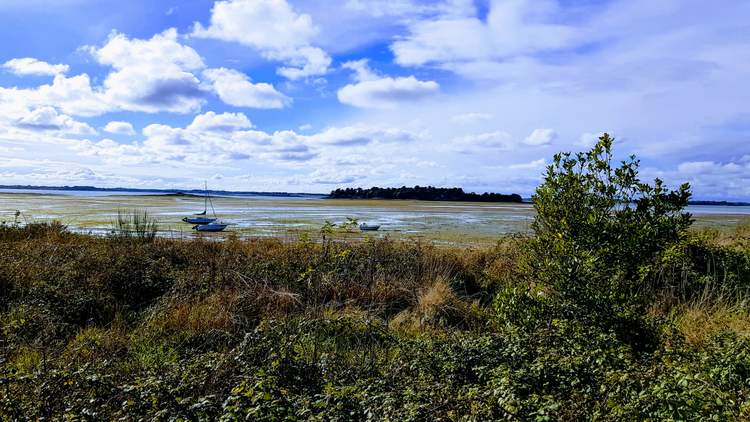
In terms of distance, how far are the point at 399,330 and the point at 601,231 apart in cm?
380

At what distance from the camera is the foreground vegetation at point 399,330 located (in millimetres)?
3695

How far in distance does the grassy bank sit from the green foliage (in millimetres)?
425

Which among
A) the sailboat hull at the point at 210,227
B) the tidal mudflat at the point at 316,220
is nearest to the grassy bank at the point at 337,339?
the tidal mudflat at the point at 316,220

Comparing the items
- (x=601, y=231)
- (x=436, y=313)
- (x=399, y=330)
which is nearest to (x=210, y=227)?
(x=436, y=313)

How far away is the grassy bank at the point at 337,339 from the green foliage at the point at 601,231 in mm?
425

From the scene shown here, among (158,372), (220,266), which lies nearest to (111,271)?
(220,266)

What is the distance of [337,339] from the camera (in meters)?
7.41

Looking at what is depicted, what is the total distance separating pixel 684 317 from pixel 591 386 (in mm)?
4915

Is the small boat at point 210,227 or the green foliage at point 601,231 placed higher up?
the green foliage at point 601,231

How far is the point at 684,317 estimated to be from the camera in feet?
25.1

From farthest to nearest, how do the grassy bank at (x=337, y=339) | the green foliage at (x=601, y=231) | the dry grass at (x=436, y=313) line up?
1. the dry grass at (x=436, y=313)
2. the green foliage at (x=601, y=231)
3. the grassy bank at (x=337, y=339)

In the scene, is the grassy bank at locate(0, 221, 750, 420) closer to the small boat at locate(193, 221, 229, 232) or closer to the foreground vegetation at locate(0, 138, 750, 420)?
the foreground vegetation at locate(0, 138, 750, 420)

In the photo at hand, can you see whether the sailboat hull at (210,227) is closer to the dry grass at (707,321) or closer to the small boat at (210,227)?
the small boat at (210,227)

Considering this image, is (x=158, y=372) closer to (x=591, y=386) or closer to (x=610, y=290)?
(x=591, y=386)
